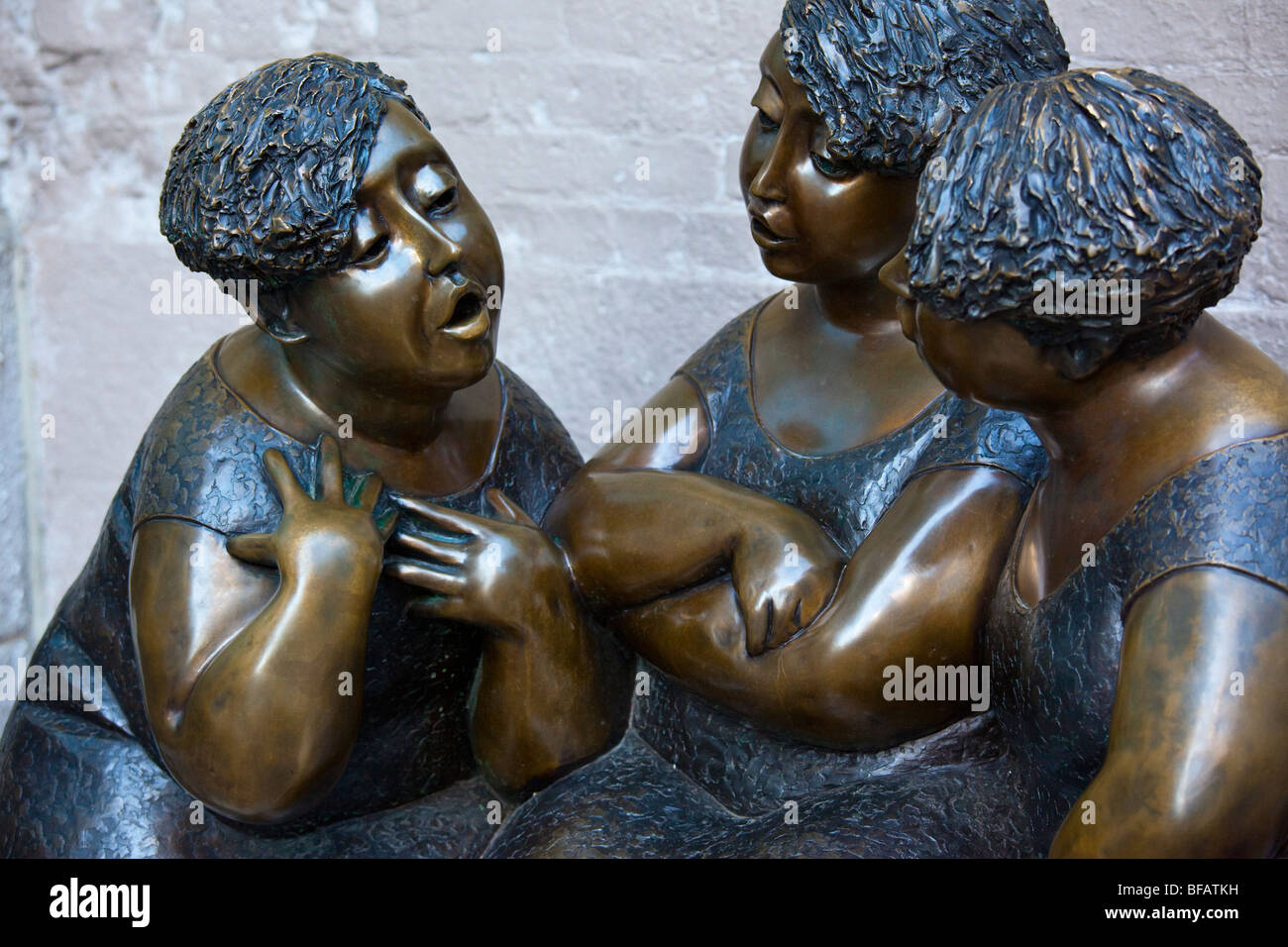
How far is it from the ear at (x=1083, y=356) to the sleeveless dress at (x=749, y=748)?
0.83 feet

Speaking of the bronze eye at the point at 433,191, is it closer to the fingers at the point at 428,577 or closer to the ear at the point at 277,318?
the ear at the point at 277,318

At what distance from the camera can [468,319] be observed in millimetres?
1705

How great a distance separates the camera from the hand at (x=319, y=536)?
162 cm

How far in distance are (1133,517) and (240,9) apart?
2.14 meters

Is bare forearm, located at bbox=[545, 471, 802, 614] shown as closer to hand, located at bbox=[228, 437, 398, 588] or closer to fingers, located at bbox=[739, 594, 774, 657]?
fingers, located at bbox=[739, 594, 774, 657]

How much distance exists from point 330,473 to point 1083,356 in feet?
2.51

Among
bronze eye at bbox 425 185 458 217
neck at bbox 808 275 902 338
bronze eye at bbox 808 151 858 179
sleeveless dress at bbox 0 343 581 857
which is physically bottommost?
sleeveless dress at bbox 0 343 581 857

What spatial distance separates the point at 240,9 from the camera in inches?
118

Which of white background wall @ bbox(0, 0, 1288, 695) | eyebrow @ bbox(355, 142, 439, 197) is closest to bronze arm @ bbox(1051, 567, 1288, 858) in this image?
eyebrow @ bbox(355, 142, 439, 197)

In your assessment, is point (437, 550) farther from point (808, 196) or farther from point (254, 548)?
point (808, 196)

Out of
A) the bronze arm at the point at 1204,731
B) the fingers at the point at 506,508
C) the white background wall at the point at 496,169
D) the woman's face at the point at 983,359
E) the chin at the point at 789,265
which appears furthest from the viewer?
the white background wall at the point at 496,169

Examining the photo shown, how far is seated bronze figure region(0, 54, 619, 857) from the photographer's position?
5.34 feet

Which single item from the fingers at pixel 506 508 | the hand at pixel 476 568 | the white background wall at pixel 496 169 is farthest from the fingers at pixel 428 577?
the white background wall at pixel 496 169

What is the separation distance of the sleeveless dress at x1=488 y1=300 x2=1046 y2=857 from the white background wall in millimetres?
955
